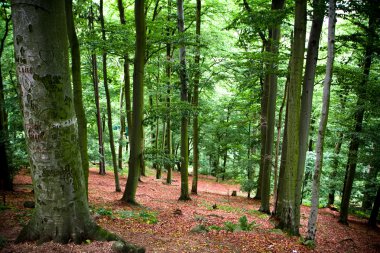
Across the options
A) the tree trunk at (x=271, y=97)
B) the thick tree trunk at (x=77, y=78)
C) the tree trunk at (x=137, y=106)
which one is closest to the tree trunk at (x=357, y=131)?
the tree trunk at (x=271, y=97)

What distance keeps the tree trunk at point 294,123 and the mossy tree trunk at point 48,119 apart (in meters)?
5.68

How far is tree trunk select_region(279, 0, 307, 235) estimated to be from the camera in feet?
22.3

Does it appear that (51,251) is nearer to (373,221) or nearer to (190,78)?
(190,78)

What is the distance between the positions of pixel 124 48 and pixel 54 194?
7.14 m

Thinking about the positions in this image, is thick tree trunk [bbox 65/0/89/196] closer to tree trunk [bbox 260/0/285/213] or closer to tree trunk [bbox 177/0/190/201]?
tree trunk [bbox 177/0/190/201]

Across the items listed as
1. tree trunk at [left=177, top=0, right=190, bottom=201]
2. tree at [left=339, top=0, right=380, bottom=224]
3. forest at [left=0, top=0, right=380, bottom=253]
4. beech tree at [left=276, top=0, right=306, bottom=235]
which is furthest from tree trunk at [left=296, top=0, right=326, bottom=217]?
tree trunk at [left=177, top=0, right=190, bottom=201]

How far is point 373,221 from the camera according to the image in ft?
45.0

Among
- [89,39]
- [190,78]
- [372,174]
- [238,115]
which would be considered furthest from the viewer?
[238,115]

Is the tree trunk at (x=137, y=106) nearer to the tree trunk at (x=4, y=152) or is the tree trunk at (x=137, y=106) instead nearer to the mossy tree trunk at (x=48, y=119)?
the tree trunk at (x=4, y=152)

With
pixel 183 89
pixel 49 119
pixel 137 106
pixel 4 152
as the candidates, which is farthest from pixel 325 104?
pixel 4 152

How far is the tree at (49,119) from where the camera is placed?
3068mm

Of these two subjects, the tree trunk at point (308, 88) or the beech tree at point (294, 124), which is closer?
the beech tree at point (294, 124)

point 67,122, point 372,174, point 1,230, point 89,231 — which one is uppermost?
point 67,122

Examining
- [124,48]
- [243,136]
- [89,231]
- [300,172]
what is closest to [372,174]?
[243,136]
